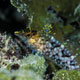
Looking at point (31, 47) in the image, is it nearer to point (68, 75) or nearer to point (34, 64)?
point (34, 64)

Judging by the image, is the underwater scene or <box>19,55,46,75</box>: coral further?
the underwater scene

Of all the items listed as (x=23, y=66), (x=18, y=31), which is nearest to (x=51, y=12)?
(x=18, y=31)

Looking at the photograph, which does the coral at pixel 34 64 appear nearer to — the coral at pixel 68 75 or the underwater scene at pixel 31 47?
the underwater scene at pixel 31 47

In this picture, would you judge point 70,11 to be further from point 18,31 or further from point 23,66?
point 23,66

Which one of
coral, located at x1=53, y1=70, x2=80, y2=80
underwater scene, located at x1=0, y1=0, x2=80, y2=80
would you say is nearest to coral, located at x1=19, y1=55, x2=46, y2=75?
underwater scene, located at x1=0, y1=0, x2=80, y2=80

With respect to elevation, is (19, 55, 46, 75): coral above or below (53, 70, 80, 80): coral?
above

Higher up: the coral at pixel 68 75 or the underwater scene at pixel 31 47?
the underwater scene at pixel 31 47

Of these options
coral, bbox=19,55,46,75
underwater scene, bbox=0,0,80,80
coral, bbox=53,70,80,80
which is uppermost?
underwater scene, bbox=0,0,80,80

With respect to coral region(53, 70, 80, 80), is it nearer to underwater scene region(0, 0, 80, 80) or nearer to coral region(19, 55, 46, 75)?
underwater scene region(0, 0, 80, 80)

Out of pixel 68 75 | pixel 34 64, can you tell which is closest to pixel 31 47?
pixel 34 64

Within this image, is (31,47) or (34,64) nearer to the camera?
(34,64)

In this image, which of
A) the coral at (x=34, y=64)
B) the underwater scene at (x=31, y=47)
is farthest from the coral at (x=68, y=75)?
the coral at (x=34, y=64)

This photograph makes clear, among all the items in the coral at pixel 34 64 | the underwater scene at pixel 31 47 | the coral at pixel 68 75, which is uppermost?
the underwater scene at pixel 31 47
